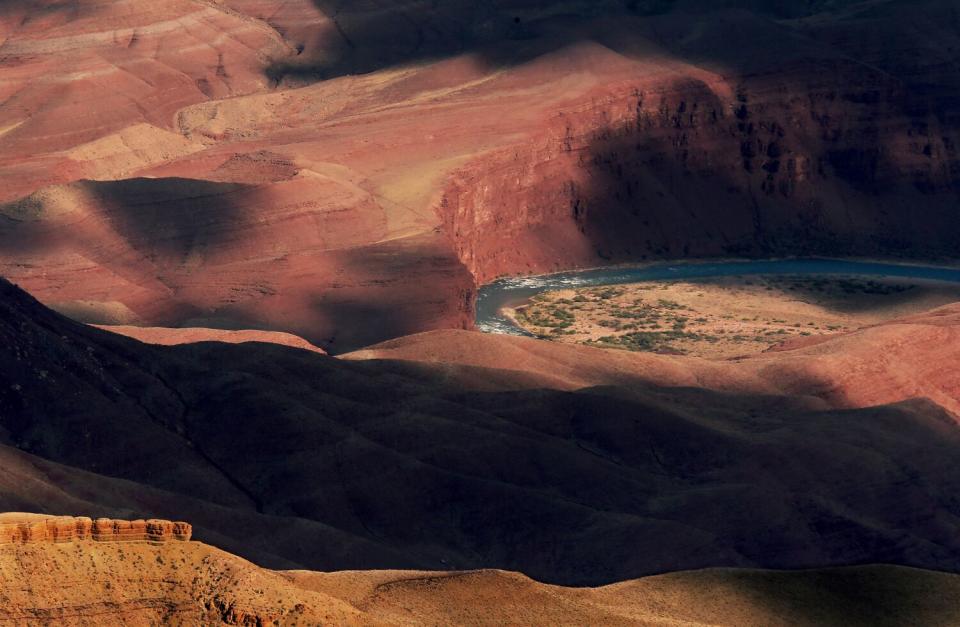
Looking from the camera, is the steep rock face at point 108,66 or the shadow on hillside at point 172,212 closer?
the shadow on hillside at point 172,212

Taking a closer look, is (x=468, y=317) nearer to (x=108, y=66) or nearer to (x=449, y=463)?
(x=449, y=463)

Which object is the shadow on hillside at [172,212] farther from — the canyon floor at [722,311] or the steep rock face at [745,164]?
the steep rock face at [745,164]

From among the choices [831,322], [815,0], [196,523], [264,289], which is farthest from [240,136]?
[196,523]

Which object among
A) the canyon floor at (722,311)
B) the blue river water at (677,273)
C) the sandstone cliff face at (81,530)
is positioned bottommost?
the canyon floor at (722,311)

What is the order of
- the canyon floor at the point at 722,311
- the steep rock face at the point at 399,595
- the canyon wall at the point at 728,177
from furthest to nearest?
the canyon wall at the point at 728,177
the canyon floor at the point at 722,311
the steep rock face at the point at 399,595

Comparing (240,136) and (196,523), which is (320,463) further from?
(240,136)

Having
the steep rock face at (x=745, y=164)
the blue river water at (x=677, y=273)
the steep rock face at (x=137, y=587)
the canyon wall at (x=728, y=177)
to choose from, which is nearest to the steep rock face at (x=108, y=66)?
the canyon wall at (x=728, y=177)

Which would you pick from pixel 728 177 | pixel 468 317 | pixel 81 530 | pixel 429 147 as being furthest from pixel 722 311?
pixel 81 530
